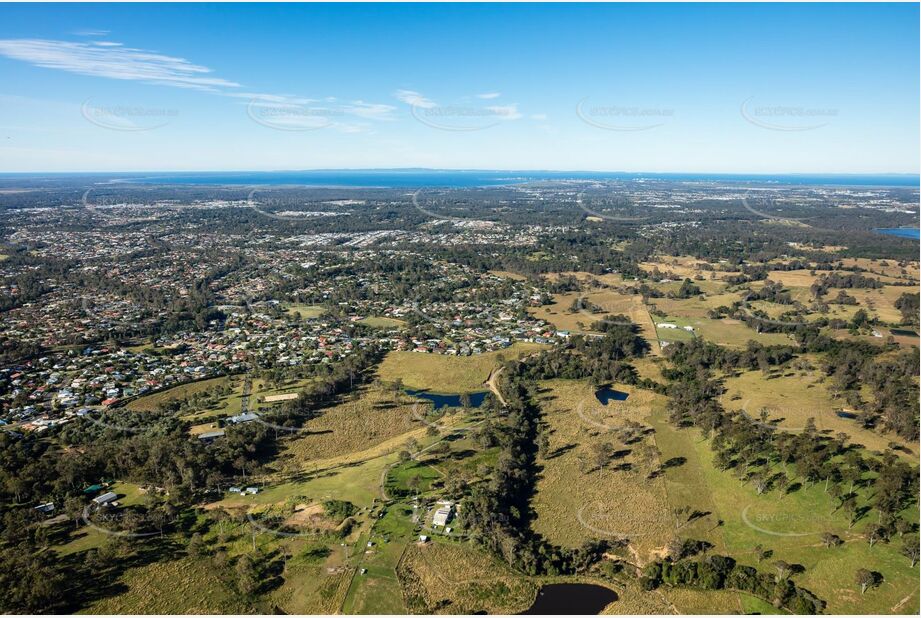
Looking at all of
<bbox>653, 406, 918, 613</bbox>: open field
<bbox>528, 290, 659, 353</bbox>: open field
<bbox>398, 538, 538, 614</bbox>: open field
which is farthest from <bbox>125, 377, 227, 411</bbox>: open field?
<bbox>528, 290, 659, 353</bbox>: open field

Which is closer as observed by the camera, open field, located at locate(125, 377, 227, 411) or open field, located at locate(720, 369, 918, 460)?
open field, located at locate(720, 369, 918, 460)

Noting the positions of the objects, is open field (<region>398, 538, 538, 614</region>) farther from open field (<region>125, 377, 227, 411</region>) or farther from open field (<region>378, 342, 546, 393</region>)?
open field (<region>125, 377, 227, 411</region>)

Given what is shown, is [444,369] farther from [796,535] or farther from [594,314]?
[796,535]

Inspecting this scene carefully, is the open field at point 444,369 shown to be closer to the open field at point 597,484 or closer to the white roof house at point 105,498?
the open field at point 597,484

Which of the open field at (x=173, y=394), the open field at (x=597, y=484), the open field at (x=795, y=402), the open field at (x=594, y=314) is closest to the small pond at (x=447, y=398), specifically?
the open field at (x=597, y=484)

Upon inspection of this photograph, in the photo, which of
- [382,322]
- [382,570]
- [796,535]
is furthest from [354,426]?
[796,535]
